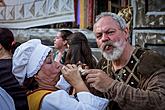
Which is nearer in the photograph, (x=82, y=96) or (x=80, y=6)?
(x=82, y=96)

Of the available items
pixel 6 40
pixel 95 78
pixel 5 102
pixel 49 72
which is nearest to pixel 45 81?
pixel 49 72

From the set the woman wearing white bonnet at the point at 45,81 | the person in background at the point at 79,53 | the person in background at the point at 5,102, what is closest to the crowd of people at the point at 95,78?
the woman wearing white bonnet at the point at 45,81

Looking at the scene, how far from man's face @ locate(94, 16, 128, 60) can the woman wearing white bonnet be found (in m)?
0.27

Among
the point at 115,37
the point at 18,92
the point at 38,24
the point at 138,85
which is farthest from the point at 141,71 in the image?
the point at 38,24

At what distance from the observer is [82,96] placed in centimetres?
245

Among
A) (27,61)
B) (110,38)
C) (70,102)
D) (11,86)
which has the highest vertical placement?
(110,38)

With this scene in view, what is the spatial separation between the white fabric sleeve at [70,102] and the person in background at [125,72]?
79mm

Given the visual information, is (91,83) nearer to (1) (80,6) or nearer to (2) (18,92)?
(2) (18,92)

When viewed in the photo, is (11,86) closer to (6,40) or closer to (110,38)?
(110,38)

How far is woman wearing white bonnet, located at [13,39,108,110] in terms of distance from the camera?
7.94 ft

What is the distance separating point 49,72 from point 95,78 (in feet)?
1.03

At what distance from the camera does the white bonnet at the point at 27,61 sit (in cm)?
247

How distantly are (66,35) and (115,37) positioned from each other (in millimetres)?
3182

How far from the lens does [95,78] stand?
2453 millimetres
